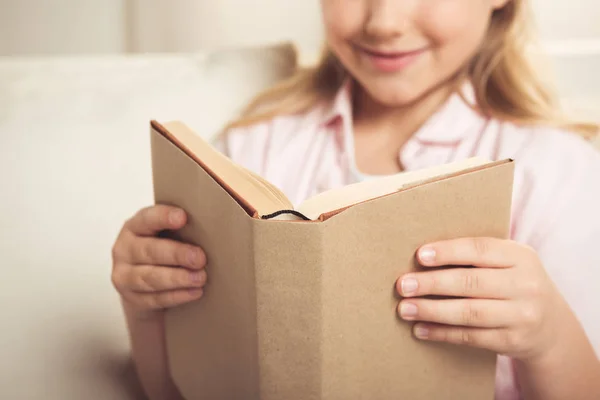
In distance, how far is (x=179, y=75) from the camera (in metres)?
0.86

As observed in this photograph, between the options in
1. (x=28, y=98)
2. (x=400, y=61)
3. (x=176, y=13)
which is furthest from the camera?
(x=176, y=13)

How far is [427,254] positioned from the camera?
1.32ft

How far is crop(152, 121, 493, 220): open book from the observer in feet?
1.19

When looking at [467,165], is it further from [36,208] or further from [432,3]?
[36,208]

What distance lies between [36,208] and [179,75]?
27cm

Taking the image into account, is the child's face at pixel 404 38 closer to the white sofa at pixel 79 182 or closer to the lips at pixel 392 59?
the lips at pixel 392 59

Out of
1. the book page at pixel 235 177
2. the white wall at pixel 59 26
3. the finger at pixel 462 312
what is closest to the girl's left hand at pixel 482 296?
the finger at pixel 462 312

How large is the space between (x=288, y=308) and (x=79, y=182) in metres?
0.47

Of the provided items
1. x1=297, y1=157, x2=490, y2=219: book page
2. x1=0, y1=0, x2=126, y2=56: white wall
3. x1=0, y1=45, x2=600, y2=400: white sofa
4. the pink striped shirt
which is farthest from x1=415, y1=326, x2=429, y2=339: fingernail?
x1=0, y1=0, x2=126, y2=56: white wall

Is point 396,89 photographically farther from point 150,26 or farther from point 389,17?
point 150,26

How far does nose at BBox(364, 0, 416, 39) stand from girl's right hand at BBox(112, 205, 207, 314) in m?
0.29

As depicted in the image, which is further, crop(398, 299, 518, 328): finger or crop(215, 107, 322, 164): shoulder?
crop(215, 107, 322, 164): shoulder

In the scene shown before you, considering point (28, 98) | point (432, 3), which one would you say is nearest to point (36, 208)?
point (28, 98)

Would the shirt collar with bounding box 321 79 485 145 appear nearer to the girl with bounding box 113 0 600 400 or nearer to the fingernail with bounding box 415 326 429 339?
the girl with bounding box 113 0 600 400
